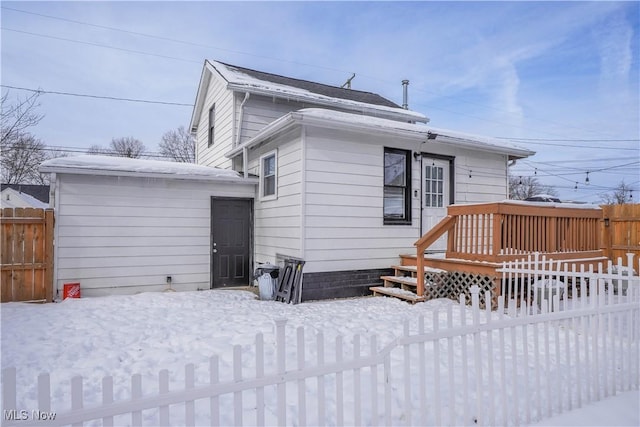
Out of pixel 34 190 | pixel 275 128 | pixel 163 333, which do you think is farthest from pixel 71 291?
pixel 34 190

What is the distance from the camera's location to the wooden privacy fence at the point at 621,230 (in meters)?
10.1

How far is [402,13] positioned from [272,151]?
5034 mm

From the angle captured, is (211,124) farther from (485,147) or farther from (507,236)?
(507,236)

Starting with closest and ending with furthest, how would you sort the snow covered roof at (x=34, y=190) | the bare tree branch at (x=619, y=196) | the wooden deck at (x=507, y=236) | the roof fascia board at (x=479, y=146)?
the wooden deck at (x=507, y=236), the roof fascia board at (x=479, y=146), the snow covered roof at (x=34, y=190), the bare tree branch at (x=619, y=196)

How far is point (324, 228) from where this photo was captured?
6.88m

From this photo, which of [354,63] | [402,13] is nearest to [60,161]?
[402,13]

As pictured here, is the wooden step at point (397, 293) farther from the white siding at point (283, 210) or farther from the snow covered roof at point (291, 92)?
the snow covered roof at point (291, 92)

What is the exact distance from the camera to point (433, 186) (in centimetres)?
835

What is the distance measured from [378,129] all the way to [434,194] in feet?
7.69

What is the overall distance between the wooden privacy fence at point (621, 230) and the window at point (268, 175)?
9.36m

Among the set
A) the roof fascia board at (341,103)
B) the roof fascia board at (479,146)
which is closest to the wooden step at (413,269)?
the roof fascia board at (479,146)

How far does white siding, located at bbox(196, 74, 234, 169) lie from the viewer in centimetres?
1059

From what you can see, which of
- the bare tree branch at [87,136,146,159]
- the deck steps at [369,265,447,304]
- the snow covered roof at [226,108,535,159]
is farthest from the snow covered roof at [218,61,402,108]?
the bare tree branch at [87,136,146,159]

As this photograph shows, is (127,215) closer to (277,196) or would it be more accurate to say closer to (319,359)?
(277,196)
